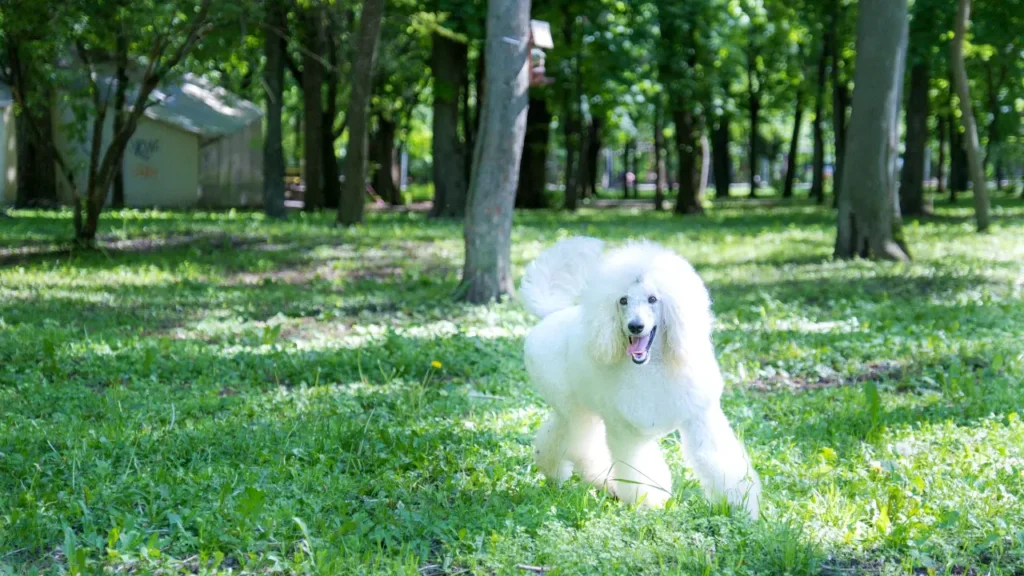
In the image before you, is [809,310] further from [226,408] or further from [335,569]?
[335,569]

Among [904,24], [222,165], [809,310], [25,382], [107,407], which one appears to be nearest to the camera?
[107,407]

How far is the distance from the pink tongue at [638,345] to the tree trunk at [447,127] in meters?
17.6

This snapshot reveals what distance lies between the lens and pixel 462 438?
235 inches

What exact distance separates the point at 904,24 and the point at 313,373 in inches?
402

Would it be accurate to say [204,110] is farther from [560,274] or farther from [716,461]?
[716,461]

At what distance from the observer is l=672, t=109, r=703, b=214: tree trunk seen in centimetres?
2673

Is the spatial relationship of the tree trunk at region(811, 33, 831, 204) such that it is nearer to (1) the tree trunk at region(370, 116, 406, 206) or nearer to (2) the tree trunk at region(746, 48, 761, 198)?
(2) the tree trunk at region(746, 48, 761, 198)

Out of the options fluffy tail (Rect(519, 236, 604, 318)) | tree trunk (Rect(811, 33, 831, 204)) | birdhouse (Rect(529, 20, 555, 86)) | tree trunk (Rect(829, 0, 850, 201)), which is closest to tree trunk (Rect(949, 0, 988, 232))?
tree trunk (Rect(829, 0, 850, 201))

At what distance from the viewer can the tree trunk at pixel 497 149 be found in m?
10.2

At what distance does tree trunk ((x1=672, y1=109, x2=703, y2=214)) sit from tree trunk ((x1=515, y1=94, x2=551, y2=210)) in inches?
152

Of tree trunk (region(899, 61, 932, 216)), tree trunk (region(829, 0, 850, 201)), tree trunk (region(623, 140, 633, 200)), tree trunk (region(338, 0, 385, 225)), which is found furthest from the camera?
tree trunk (region(623, 140, 633, 200))

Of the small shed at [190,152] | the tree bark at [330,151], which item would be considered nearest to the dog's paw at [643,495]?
the small shed at [190,152]

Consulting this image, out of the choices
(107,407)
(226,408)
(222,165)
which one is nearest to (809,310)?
(226,408)

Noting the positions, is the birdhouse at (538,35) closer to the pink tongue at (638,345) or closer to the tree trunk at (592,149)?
the pink tongue at (638,345)
